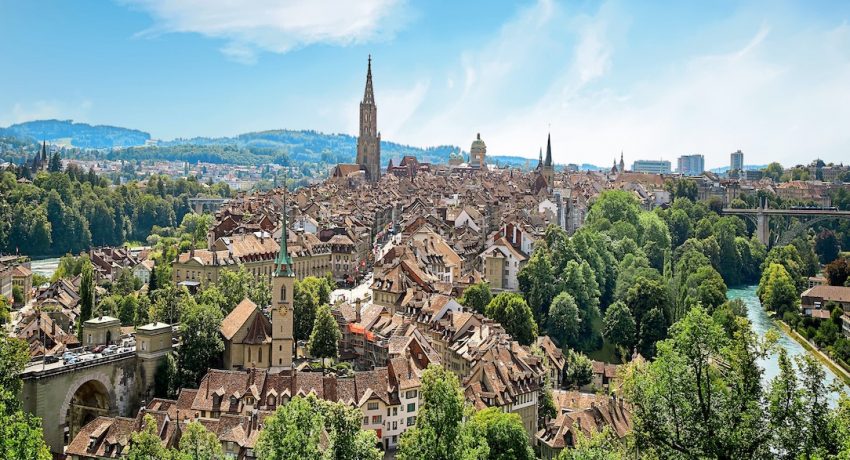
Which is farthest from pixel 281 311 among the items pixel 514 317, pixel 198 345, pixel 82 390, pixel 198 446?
pixel 198 446

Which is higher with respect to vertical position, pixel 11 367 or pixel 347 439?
pixel 11 367

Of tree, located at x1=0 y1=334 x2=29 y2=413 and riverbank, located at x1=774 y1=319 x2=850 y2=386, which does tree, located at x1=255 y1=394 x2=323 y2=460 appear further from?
riverbank, located at x1=774 y1=319 x2=850 y2=386

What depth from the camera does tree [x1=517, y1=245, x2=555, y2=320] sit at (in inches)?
2405

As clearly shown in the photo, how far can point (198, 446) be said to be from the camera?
2633cm

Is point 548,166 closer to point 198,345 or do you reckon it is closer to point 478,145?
point 478,145

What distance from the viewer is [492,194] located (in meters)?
103

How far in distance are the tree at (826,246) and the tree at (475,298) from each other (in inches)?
2388

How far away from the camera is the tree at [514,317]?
52625 mm

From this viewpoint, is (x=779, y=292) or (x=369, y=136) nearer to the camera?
(x=779, y=292)

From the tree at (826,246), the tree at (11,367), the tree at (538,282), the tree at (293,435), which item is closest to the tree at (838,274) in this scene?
the tree at (538,282)

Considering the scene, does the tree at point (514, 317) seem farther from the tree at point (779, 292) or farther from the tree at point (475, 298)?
the tree at point (779, 292)

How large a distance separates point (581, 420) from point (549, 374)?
25.2 feet

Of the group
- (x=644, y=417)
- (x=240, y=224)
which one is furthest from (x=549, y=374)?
(x=240, y=224)

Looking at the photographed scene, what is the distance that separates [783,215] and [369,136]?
5394 cm
